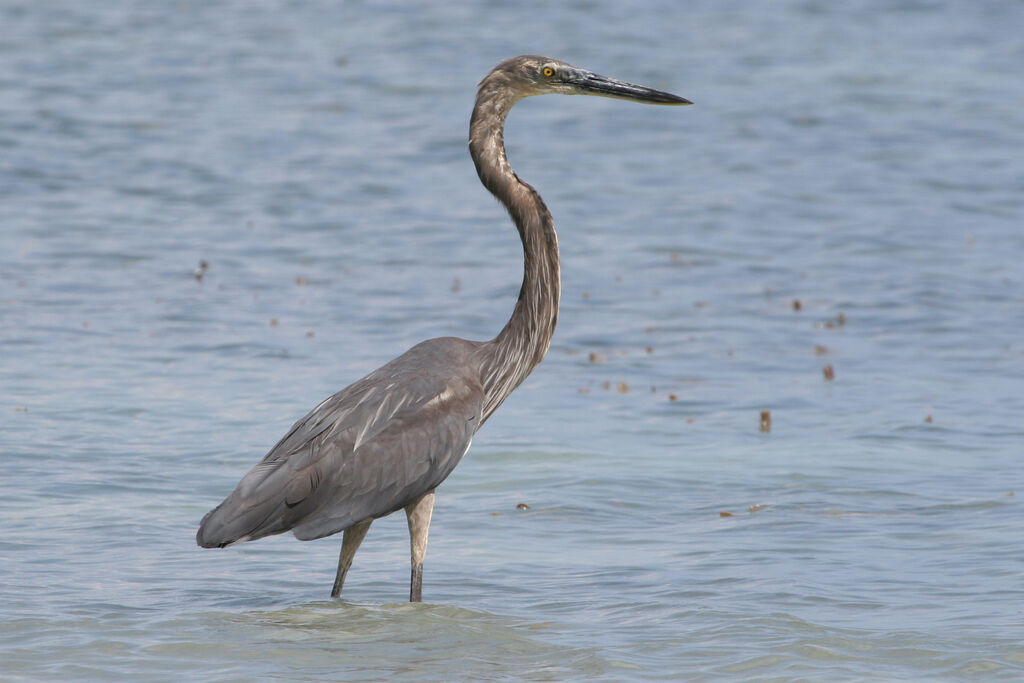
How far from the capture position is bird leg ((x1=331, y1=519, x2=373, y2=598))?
6871mm

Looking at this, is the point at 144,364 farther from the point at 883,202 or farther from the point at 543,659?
the point at 883,202

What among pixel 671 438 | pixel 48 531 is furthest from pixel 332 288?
pixel 48 531

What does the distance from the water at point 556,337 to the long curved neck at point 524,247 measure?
1.00 meters

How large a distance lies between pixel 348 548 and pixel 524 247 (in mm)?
1731

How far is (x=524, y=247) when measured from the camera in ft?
24.8

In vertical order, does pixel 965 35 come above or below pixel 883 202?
above

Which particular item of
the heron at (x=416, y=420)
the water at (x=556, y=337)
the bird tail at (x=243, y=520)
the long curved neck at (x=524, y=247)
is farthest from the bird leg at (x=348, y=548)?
the long curved neck at (x=524, y=247)

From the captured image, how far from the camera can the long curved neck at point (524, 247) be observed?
7.55 meters

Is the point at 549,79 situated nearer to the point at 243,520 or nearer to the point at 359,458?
the point at 359,458

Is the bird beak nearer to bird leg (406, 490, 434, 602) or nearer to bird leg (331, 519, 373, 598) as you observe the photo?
bird leg (406, 490, 434, 602)

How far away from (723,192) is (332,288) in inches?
214

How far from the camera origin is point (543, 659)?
246 inches

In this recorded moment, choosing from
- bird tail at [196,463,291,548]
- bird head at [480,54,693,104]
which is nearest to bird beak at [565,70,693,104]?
bird head at [480,54,693,104]

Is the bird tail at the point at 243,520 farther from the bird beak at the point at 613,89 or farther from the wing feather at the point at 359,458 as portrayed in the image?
the bird beak at the point at 613,89
